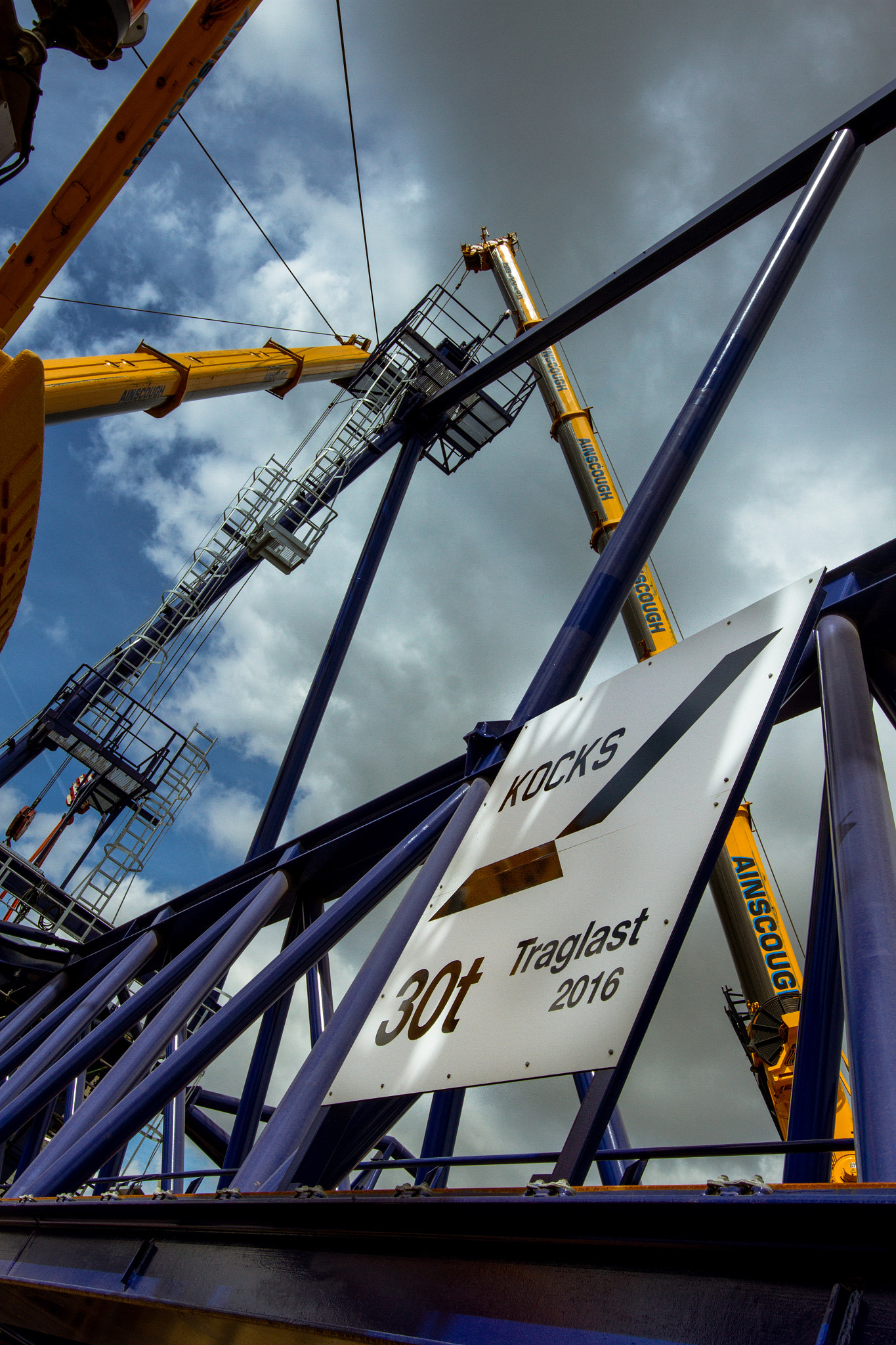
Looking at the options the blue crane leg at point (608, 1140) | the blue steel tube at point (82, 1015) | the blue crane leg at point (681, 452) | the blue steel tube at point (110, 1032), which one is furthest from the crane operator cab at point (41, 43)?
the blue crane leg at point (608, 1140)

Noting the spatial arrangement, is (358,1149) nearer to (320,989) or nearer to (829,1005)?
(829,1005)

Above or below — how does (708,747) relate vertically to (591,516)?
below

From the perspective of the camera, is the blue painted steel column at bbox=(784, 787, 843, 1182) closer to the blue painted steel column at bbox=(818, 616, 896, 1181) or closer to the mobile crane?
the blue painted steel column at bbox=(818, 616, 896, 1181)

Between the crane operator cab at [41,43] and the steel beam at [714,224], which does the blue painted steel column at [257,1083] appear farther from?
the crane operator cab at [41,43]

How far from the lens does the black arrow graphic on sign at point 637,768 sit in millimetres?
3668

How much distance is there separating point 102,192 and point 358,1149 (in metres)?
11.3

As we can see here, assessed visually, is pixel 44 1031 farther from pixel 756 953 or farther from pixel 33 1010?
pixel 756 953

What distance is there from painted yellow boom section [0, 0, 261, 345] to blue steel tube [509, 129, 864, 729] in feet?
A: 26.8

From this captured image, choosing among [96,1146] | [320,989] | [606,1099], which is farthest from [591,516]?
[606,1099]

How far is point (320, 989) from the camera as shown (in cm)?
707

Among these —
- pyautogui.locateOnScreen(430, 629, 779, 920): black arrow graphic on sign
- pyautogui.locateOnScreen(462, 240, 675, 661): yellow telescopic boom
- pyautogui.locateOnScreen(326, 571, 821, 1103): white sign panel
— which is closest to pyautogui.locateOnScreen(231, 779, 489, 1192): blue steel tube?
pyautogui.locateOnScreen(326, 571, 821, 1103): white sign panel

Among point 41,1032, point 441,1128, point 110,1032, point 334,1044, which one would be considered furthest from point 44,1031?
point 334,1044

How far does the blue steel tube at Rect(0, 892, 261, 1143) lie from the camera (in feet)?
23.5

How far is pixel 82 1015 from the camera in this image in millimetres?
8625
